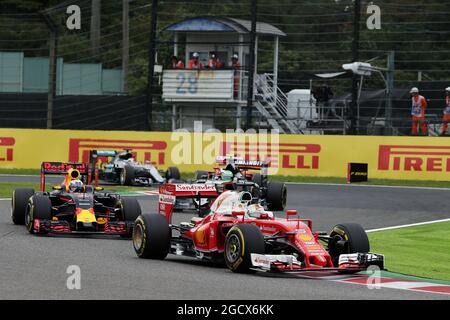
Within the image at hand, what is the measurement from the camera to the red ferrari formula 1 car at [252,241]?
42.6 ft

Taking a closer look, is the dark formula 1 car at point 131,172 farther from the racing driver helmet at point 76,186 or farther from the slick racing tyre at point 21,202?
the racing driver helmet at point 76,186

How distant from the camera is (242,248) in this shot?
13.0 m

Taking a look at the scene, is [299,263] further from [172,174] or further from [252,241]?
[172,174]

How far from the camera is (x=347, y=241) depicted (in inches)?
536

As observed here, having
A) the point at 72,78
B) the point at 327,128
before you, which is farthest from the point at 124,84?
the point at 327,128

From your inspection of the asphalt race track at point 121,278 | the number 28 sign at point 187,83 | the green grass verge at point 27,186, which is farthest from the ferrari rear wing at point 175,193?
the number 28 sign at point 187,83

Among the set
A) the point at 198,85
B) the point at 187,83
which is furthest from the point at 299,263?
the point at 187,83

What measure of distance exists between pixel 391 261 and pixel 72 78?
28361 millimetres

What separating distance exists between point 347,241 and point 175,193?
3.33 metres

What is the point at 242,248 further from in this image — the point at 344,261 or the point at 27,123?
the point at 27,123

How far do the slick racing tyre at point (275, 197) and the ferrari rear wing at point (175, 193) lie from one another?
768cm

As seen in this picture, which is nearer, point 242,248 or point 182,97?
point 242,248

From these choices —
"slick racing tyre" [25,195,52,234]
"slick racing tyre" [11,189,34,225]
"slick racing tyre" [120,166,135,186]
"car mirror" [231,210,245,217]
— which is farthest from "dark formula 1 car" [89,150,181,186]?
"car mirror" [231,210,245,217]
